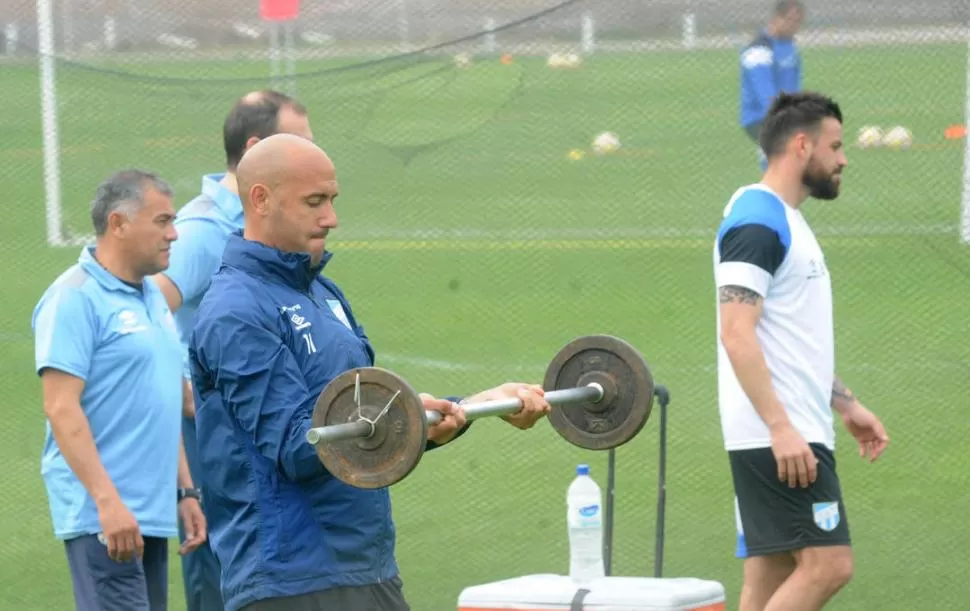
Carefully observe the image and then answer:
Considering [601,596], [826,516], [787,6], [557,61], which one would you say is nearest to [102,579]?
[601,596]

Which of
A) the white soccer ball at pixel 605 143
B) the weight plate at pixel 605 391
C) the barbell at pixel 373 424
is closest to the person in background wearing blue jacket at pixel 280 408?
the barbell at pixel 373 424

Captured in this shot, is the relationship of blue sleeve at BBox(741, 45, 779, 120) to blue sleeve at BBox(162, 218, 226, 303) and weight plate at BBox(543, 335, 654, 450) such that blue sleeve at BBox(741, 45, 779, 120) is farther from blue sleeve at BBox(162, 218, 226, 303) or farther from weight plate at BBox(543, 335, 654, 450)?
weight plate at BBox(543, 335, 654, 450)

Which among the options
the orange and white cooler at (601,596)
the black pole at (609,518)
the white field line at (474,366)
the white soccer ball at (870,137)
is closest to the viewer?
the orange and white cooler at (601,596)

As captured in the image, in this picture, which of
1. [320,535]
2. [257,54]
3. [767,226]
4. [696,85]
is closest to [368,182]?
[257,54]

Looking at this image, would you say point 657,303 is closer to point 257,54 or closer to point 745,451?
point 257,54

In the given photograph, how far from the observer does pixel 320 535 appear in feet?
13.9

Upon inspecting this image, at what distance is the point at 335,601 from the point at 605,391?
3.00 ft

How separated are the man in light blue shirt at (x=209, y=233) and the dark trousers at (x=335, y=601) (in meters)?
1.95

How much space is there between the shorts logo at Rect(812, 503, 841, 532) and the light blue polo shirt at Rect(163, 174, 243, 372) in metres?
2.14

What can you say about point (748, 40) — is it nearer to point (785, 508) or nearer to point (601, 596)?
point (785, 508)

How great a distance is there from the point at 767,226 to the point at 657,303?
3357mm

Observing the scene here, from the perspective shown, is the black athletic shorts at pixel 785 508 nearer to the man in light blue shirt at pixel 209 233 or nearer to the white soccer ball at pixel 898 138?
the man in light blue shirt at pixel 209 233

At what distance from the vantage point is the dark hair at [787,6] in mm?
7902

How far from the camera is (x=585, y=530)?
6270mm
